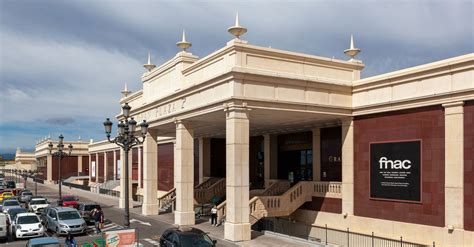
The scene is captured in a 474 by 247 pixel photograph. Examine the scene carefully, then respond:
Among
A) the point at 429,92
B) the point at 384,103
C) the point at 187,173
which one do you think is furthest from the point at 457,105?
the point at 187,173

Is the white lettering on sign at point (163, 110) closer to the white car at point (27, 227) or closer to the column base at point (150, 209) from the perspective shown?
the column base at point (150, 209)

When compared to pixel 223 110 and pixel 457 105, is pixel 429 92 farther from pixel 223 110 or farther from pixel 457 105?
pixel 223 110

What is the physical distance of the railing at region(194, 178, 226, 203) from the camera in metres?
40.0

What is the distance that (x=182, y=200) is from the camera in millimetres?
29969

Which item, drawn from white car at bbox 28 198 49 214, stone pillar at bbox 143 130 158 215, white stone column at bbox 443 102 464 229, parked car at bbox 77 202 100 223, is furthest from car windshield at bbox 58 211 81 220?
white stone column at bbox 443 102 464 229

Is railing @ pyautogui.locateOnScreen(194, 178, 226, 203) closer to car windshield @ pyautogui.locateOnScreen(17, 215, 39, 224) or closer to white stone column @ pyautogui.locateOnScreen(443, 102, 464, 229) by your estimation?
car windshield @ pyautogui.locateOnScreen(17, 215, 39, 224)

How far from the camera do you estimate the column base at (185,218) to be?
1174 inches

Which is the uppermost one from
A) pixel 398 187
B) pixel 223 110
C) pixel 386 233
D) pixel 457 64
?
pixel 457 64

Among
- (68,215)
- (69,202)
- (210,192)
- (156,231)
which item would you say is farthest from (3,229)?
(210,192)

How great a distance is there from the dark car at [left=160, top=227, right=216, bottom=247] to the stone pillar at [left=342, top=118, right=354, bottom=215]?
11889 millimetres

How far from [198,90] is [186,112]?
2.27 m

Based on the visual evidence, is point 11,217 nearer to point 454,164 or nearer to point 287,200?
point 287,200

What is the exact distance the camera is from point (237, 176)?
79.7 feet

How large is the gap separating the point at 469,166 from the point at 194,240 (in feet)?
43.0
